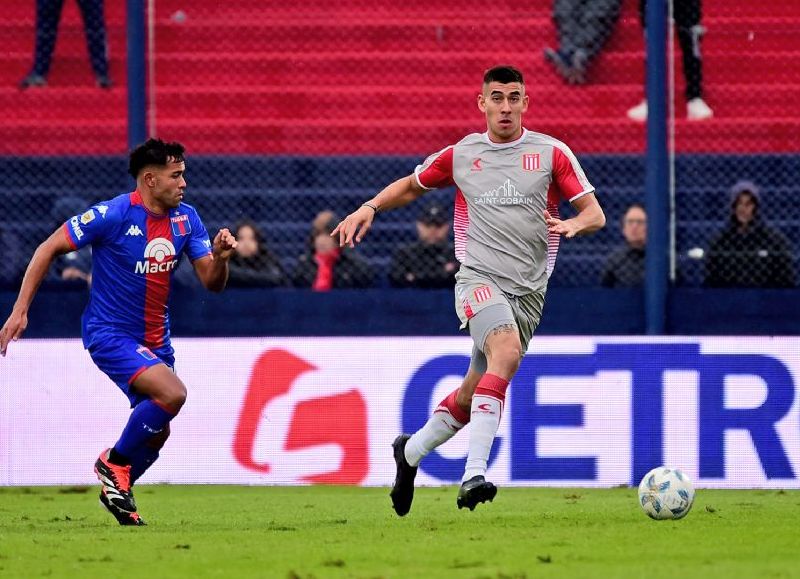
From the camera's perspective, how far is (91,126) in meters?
11.9

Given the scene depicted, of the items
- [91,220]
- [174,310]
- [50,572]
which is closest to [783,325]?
[174,310]

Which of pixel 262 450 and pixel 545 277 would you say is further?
pixel 262 450

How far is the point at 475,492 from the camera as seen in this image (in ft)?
23.2

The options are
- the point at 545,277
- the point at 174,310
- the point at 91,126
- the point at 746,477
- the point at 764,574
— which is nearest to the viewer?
the point at 764,574

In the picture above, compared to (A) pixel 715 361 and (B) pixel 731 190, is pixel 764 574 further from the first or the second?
(B) pixel 731 190

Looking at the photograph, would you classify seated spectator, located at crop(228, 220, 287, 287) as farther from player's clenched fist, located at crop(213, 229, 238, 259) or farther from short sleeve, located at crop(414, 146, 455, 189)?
short sleeve, located at crop(414, 146, 455, 189)

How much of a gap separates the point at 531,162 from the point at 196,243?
1.84 metres

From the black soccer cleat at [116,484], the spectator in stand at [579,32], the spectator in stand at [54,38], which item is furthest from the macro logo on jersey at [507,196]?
the spectator in stand at [54,38]

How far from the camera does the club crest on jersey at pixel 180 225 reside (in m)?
8.27

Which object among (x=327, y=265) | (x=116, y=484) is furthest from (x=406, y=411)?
(x=116, y=484)

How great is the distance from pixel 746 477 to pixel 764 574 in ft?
15.0

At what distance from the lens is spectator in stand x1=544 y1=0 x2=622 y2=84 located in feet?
38.7

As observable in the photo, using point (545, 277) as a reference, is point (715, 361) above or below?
below

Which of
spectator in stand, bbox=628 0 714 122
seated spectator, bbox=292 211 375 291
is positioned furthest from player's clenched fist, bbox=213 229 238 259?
spectator in stand, bbox=628 0 714 122
